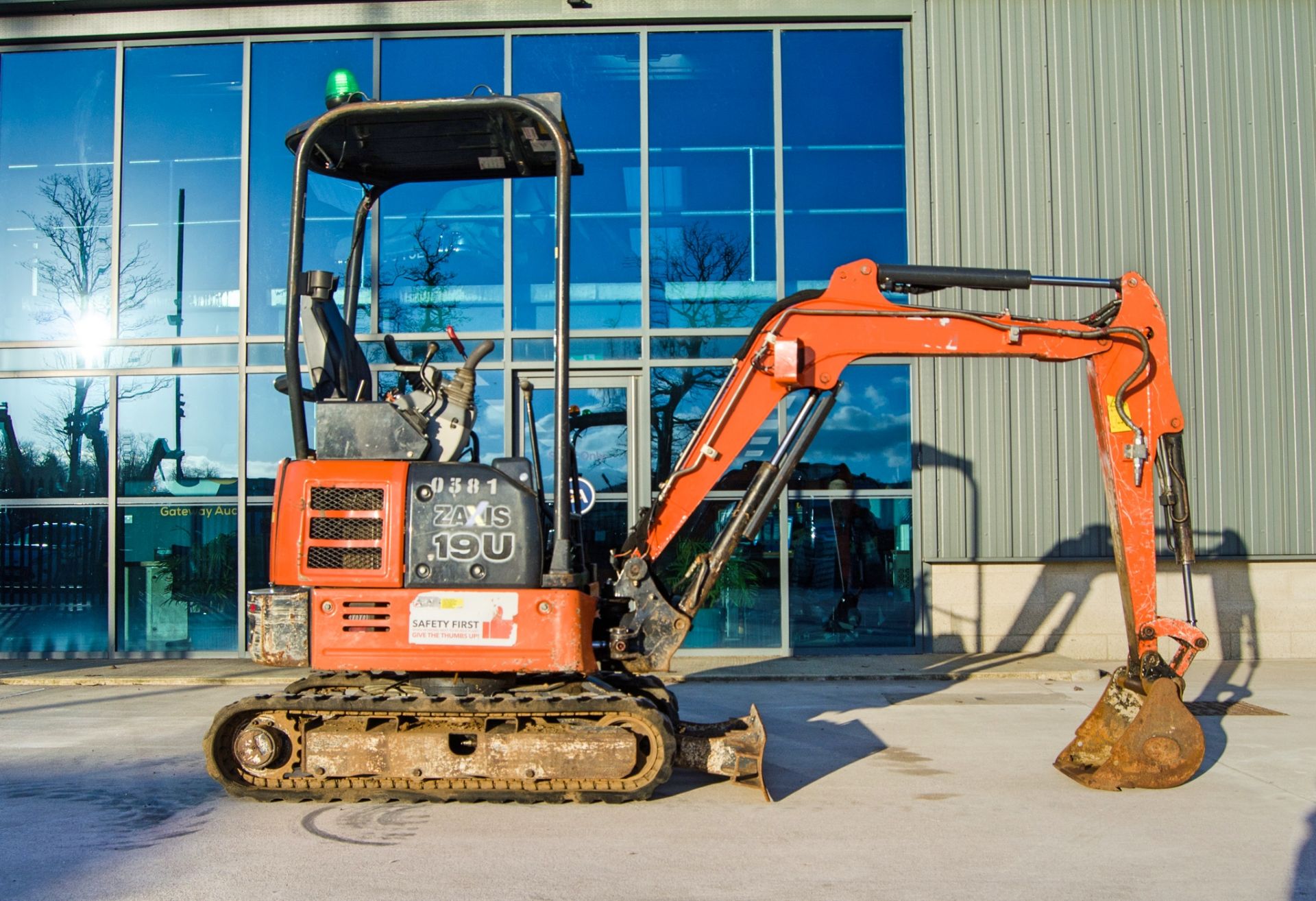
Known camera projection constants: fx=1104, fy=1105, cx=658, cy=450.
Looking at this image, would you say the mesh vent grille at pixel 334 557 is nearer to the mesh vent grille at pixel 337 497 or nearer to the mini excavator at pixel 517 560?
the mini excavator at pixel 517 560

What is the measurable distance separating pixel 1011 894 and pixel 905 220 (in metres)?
9.06

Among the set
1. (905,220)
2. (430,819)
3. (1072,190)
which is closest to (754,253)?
(905,220)

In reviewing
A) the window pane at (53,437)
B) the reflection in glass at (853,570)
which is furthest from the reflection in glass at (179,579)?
the reflection in glass at (853,570)

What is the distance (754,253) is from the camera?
12461 millimetres

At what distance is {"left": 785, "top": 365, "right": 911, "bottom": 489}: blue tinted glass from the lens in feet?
40.0

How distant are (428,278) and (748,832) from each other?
844cm

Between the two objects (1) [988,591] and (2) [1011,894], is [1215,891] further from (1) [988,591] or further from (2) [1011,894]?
(1) [988,591]

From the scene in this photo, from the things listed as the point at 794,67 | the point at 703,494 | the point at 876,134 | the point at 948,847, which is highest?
the point at 794,67

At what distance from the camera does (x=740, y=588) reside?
12.2 meters

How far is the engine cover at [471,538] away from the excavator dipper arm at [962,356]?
2.93 feet

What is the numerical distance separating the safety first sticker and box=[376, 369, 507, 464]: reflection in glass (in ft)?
21.3

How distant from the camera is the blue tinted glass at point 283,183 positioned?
41.0 feet

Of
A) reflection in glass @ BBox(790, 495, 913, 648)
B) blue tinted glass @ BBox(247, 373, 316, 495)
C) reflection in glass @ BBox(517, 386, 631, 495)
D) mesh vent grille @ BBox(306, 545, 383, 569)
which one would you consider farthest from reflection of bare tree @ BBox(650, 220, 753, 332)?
mesh vent grille @ BBox(306, 545, 383, 569)

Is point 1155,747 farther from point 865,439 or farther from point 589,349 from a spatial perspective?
point 589,349
